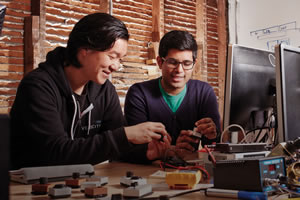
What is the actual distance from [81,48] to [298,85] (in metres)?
0.96

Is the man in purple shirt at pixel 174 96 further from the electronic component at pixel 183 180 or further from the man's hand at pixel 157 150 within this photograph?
the electronic component at pixel 183 180

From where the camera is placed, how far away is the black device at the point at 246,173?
84cm

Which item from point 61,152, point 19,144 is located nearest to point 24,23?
point 19,144

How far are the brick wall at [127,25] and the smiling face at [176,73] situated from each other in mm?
990

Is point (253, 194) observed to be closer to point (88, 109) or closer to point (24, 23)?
point (88, 109)

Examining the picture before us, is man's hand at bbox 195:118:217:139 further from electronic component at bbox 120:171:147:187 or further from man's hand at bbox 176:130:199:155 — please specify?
electronic component at bbox 120:171:147:187

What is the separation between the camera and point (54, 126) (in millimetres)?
1387

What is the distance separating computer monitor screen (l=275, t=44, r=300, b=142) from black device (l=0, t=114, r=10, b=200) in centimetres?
107

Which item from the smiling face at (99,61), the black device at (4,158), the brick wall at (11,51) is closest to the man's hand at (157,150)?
the smiling face at (99,61)

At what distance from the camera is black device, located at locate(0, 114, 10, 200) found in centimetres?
35

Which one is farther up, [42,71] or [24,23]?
[24,23]

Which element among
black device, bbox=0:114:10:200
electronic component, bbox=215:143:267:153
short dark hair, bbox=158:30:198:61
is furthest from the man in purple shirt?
black device, bbox=0:114:10:200

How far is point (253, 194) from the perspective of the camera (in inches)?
30.9

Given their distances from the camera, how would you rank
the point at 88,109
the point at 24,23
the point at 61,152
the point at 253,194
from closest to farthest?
the point at 253,194 < the point at 61,152 < the point at 88,109 < the point at 24,23
